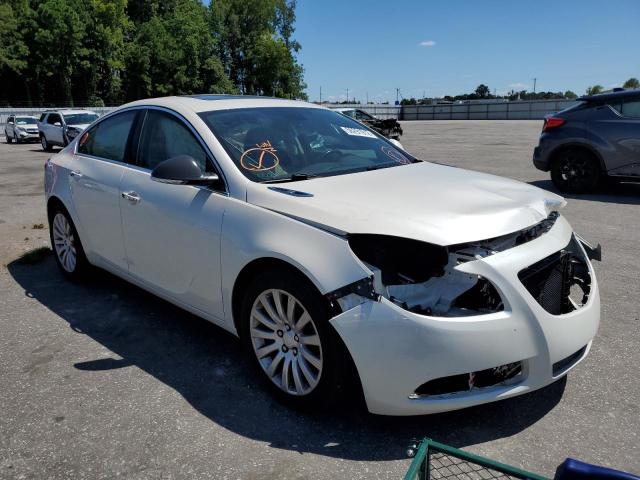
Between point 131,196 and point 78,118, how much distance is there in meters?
20.7

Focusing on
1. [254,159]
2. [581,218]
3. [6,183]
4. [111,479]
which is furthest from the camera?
[6,183]

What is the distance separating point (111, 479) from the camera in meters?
2.46

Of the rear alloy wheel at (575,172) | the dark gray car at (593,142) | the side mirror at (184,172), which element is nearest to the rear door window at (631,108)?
the dark gray car at (593,142)

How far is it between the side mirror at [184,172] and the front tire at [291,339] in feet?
2.41

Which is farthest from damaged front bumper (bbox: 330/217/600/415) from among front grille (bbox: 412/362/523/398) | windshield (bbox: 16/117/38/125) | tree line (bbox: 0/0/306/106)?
tree line (bbox: 0/0/306/106)

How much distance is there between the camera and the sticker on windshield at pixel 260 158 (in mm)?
3350

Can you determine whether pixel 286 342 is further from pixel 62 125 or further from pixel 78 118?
pixel 78 118

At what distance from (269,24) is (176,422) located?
8333cm

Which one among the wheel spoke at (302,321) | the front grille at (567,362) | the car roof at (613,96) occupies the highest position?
the car roof at (613,96)

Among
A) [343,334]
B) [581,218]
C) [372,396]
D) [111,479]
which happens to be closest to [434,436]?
[372,396]

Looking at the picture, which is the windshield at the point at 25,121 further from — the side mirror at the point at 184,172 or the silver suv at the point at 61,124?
the side mirror at the point at 184,172

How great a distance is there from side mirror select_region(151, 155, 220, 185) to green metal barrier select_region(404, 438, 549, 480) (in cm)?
198

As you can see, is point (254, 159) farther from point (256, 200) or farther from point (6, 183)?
point (6, 183)

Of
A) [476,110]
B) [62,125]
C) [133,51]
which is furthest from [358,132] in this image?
[133,51]
